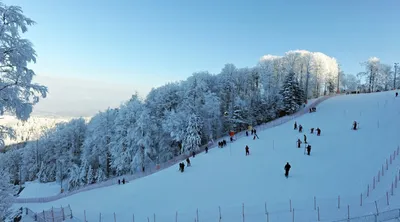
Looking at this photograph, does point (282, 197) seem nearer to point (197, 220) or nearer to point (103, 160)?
point (197, 220)

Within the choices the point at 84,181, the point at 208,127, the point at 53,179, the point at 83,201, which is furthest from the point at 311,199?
the point at 53,179

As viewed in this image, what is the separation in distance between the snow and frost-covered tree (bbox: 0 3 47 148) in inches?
1808

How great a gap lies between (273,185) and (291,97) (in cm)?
3147

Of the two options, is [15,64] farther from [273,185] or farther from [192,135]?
[192,135]

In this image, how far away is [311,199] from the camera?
16.4 m

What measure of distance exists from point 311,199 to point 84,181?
137ft

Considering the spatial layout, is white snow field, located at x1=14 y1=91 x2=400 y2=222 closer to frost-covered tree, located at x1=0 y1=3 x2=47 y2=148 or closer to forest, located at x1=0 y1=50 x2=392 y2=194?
frost-covered tree, located at x1=0 y1=3 x2=47 y2=148

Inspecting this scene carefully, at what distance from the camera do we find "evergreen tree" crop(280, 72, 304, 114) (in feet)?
154

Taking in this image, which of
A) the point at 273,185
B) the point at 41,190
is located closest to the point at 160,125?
the point at 41,190

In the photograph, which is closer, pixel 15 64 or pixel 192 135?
pixel 15 64

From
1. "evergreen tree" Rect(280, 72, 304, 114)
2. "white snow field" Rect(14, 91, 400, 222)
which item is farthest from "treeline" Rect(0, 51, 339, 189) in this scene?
"white snow field" Rect(14, 91, 400, 222)

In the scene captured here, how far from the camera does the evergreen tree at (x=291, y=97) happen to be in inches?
1849

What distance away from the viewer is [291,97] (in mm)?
47344

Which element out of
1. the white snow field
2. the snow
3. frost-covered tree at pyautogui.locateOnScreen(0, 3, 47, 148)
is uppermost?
frost-covered tree at pyautogui.locateOnScreen(0, 3, 47, 148)
